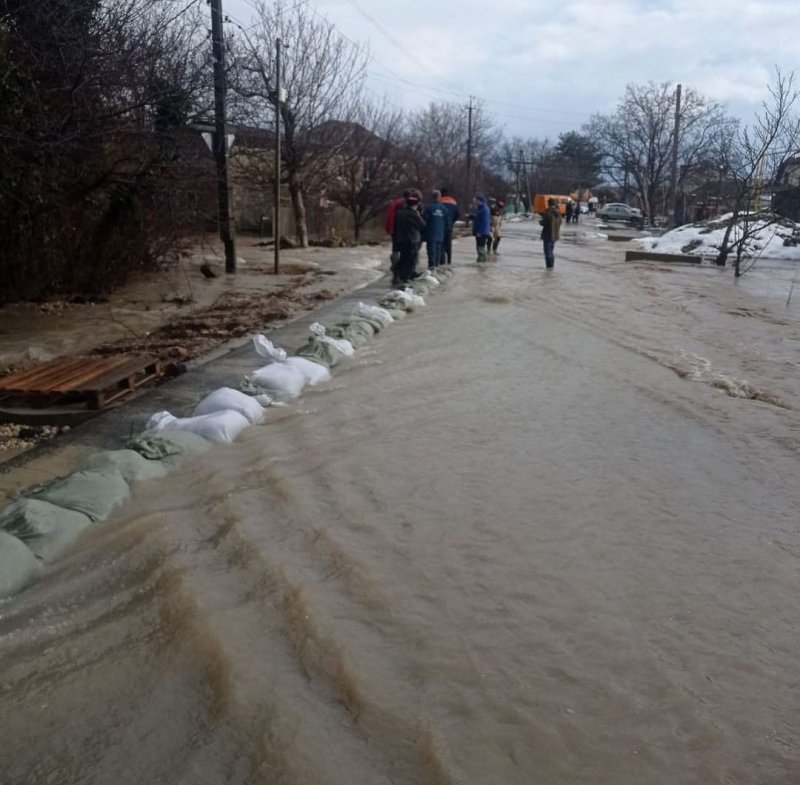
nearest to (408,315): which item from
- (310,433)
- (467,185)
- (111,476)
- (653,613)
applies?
(310,433)

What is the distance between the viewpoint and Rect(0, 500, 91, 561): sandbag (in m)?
3.82

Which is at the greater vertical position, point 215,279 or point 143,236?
point 143,236

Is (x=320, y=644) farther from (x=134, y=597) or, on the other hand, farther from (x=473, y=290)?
(x=473, y=290)

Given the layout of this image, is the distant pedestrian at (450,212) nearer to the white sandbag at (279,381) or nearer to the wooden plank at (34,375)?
the white sandbag at (279,381)

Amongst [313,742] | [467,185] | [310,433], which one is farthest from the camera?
[467,185]

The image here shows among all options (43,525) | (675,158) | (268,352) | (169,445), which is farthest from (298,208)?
(675,158)

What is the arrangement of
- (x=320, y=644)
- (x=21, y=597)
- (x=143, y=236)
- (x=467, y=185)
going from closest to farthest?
(x=320, y=644)
(x=21, y=597)
(x=143, y=236)
(x=467, y=185)

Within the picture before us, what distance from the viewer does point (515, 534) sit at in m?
4.29

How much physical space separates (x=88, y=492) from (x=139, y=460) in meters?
0.55

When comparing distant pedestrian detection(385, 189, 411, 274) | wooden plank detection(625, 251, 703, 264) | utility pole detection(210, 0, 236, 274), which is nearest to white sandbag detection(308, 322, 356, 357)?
distant pedestrian detection(385, 189, 411, 274)

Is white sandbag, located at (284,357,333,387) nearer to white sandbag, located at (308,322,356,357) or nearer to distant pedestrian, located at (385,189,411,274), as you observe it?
white sandbag, located at (308,322,356,357)

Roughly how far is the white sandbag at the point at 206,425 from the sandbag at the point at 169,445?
10 centimetres

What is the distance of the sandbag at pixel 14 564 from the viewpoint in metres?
3.49

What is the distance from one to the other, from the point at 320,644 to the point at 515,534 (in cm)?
140
